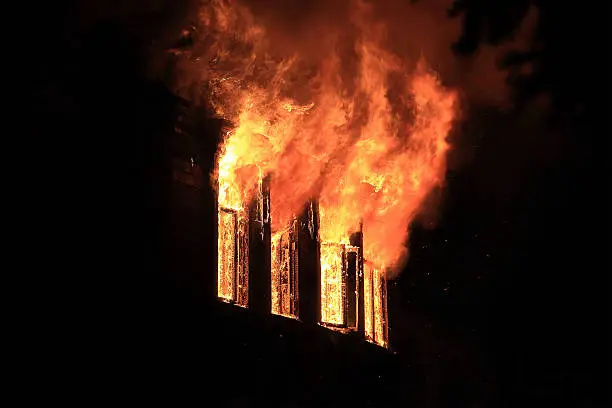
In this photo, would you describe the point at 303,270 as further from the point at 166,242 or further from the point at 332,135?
the point at 166,242

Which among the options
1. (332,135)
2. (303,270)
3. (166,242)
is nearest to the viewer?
(166,242)

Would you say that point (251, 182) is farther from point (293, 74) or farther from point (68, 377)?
point (68, 377)

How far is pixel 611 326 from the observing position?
1650 cm

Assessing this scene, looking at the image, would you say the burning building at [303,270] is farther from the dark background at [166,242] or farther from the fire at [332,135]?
the dark background at [166,242]

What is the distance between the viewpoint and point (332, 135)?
11.3 m

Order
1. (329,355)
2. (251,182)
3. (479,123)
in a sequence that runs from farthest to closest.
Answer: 1. (479,123)
2. (329,355)
3. (251,182)

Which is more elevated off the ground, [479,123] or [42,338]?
[479,123]

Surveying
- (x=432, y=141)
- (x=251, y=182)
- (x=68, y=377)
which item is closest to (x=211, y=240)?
(x=251, y=182)

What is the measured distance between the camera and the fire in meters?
9.67

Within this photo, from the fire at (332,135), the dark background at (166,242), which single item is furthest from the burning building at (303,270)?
the dark background at (166,242)

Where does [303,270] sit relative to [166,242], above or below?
above

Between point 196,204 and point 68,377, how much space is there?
265cm

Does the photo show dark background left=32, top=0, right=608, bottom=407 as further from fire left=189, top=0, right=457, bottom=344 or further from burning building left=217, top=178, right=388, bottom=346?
fire left=189, top=0, right=457, bottom=344

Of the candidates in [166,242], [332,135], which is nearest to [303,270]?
[332,135]
